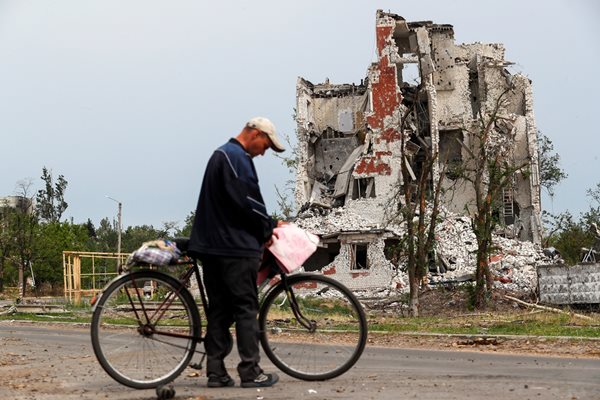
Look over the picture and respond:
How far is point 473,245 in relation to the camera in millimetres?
47562

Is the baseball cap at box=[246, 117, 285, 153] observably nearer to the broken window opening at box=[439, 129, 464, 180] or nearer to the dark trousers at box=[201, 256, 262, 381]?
the dark trousers at box=[201, 256, 262, 381]

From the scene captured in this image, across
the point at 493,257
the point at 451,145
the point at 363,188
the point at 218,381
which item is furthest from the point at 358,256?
the point at 218,381

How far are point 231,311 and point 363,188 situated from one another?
4726 centimetres

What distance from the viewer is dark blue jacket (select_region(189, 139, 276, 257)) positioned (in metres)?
6.43

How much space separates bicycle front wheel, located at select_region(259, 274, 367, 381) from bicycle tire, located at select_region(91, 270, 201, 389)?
58cm

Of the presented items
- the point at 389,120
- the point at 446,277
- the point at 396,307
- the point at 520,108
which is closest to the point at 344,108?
the point at 389,120

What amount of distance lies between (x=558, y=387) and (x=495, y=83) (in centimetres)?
5051

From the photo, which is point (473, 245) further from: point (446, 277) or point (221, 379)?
point (221, 379)

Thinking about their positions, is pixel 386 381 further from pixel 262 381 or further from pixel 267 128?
pixel 267 128

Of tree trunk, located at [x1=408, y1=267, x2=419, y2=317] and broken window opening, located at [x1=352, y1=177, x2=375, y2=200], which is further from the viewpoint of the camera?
broken window opening, located at [x1=352, y1=177, x2=375, y2=200]

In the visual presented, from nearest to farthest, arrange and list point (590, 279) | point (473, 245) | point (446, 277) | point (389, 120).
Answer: point (590, 279) < point (446, 277) < point (473, 245) < point (389, 120)

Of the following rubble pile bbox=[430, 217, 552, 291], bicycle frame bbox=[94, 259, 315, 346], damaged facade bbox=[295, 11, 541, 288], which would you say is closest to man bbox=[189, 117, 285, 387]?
bicycle frame bbox=[94, 259, 315, 346]

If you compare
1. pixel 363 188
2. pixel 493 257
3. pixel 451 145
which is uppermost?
pixel 451 145

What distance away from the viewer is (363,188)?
176ft
